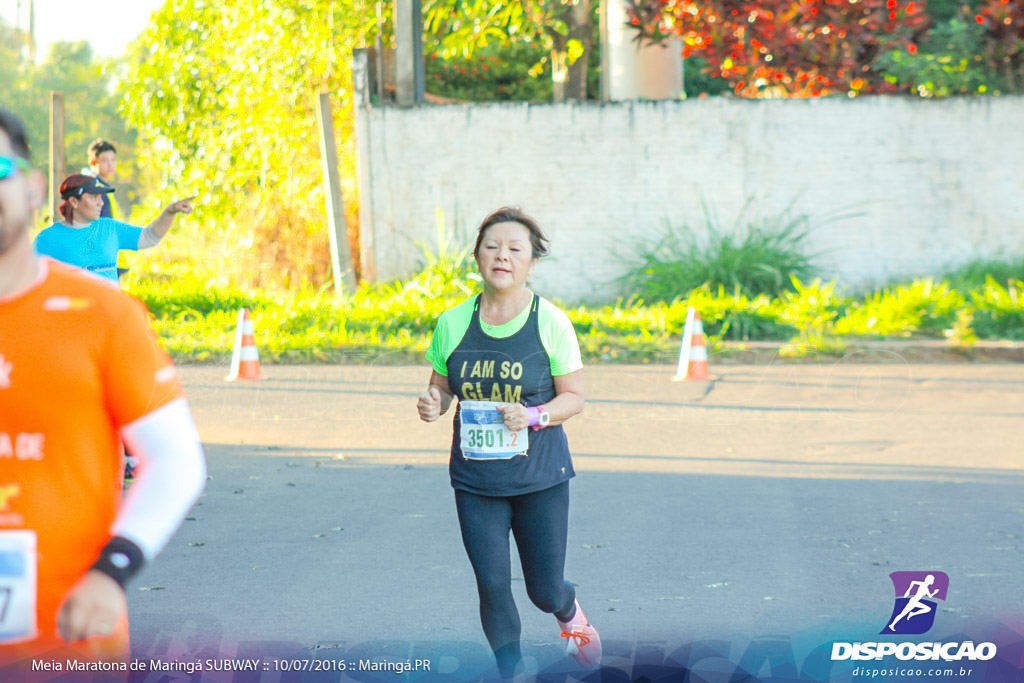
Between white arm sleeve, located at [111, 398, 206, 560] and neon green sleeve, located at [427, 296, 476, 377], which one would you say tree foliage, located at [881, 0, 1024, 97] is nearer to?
neon green sleeve, located at [427, 296, 476, 377]

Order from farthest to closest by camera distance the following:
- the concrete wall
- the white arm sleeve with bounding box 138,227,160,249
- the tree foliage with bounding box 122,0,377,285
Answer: the tree foliage with bounding box 122,0,377,285
the concrete wall
the white arm sleeve with bounding box 138,227,160,249

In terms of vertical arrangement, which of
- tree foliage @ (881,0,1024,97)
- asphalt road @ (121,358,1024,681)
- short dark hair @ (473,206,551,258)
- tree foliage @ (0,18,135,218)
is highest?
tree foliage @ (0,18,135,218)

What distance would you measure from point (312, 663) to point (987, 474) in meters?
4.83

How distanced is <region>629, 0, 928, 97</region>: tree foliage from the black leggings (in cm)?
1355

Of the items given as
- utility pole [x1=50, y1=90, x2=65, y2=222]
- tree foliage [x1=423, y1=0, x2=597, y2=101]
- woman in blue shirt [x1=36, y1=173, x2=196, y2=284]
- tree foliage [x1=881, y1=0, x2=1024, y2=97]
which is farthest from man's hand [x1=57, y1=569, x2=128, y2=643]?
utility pole [x1=50, y1=90, x2=65, y2=222]

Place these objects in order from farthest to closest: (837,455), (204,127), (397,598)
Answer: (204,127)
(837,455)
(397,598)

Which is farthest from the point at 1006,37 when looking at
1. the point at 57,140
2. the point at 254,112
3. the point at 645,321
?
the point at 57,140

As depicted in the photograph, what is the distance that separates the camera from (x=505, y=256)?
3957 mm

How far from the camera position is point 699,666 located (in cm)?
441

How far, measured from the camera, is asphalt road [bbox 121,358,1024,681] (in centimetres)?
480

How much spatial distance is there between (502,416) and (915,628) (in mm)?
2073

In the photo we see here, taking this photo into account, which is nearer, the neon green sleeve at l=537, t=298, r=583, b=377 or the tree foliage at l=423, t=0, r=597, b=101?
the neon green sleeve at l=537, t=298, r=583, b=377

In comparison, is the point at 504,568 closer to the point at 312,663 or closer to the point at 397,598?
the point at 312,663

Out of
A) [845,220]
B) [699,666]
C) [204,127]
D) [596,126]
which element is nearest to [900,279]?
[845,220]
